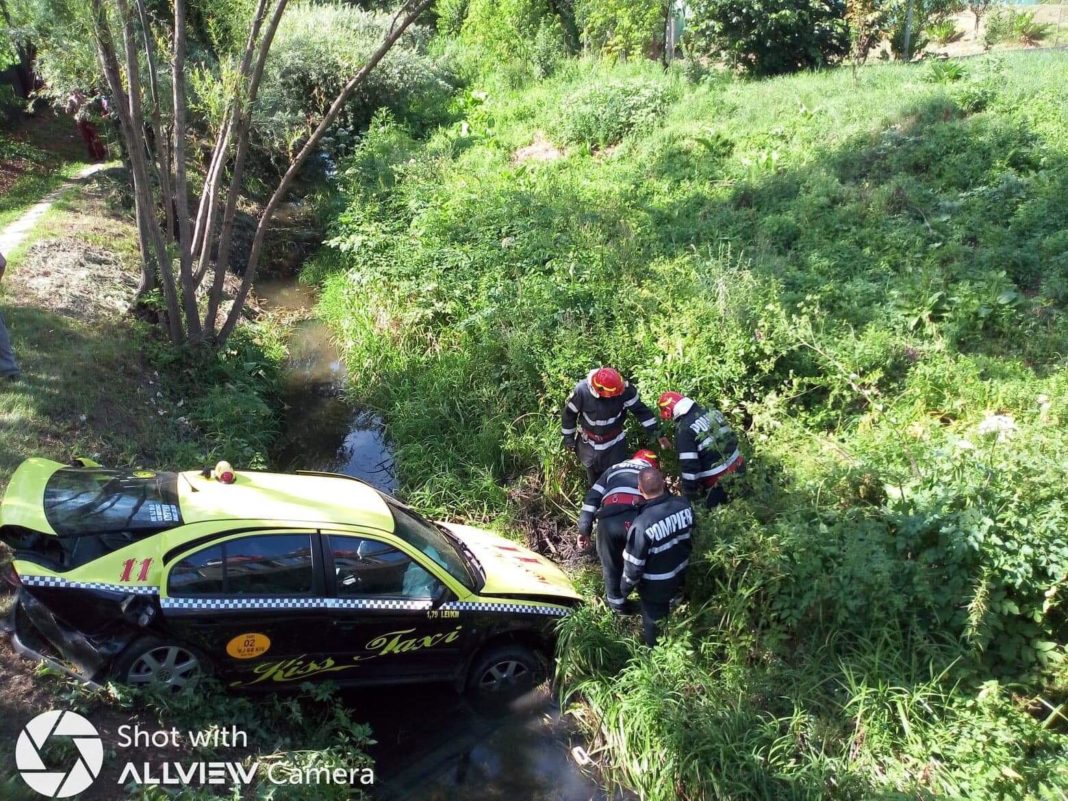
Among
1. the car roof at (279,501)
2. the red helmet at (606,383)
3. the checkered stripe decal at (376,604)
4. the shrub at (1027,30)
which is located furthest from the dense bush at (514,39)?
the checkered stripe decal at (376,604)

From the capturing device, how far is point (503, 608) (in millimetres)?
5719

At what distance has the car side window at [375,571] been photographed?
5.17 m

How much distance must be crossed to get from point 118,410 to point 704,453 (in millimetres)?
5763

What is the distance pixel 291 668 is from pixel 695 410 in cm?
383

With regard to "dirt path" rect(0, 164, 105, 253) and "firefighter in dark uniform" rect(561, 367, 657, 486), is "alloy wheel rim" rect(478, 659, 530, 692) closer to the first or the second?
"firefighter in dark uniform" rect(561, 367, 657, 486)

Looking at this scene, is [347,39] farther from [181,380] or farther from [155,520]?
[155,520]

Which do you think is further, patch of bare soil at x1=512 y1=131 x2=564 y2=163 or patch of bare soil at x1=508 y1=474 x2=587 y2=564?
patch of bare soil at x1=512 y1=131 x2=564 y2=163

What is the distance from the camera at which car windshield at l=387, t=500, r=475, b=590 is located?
5543 mm

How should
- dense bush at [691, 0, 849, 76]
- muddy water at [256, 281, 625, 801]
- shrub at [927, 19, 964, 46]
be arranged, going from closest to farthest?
muddy water at [256, 281, 625, 801]
dense bush at [691, 0, 849, 76]
shrub at [927, 19, 964, 46]

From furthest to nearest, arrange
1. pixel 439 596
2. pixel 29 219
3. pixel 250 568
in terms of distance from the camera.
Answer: pixel 29 219, pixel 439 596, pixel 250 568

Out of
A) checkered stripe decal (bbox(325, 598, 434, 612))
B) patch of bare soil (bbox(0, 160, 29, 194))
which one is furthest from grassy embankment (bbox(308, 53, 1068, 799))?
patch of bare soil (bbox(0, 160, 29, 194))

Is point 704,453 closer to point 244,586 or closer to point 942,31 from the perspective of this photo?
point 244,586

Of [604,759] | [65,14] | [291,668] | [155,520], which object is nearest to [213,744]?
[291,668]

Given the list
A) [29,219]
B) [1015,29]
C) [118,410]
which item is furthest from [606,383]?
[1015,29]
